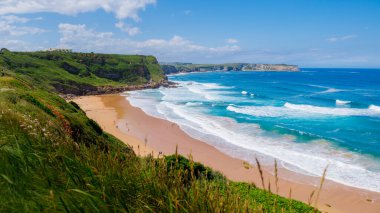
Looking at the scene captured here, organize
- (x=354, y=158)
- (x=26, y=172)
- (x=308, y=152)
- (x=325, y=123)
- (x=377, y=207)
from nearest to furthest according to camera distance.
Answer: (x=26, y=172) → (x=377, y=207) → (x=354, y=158) → (x=308, y=152) → (x=325, y=123)

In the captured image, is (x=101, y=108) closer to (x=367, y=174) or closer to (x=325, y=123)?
(x=325, y=123)

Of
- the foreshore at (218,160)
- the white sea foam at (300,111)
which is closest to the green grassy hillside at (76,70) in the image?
the foreshore at (218,160)

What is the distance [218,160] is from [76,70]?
9401 centimetres

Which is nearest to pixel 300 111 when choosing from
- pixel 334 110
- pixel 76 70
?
pixel 334 110

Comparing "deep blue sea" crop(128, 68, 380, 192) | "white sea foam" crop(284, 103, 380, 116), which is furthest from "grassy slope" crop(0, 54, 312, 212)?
"white sea foam" crop(284, 103, 380, 116)

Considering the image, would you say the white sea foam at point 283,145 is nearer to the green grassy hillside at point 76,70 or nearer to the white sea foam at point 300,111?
the white sea foam at point 300,111

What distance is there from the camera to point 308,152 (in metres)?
31.8

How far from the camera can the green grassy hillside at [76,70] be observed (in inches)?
3442

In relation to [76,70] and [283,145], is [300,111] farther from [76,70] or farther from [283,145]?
[76,70]

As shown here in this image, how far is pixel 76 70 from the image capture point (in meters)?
113

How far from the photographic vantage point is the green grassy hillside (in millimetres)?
87438

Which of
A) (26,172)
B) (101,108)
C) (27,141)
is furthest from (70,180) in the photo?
(101,108)

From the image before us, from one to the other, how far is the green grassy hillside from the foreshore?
30.2 m

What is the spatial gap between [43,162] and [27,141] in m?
0.64
